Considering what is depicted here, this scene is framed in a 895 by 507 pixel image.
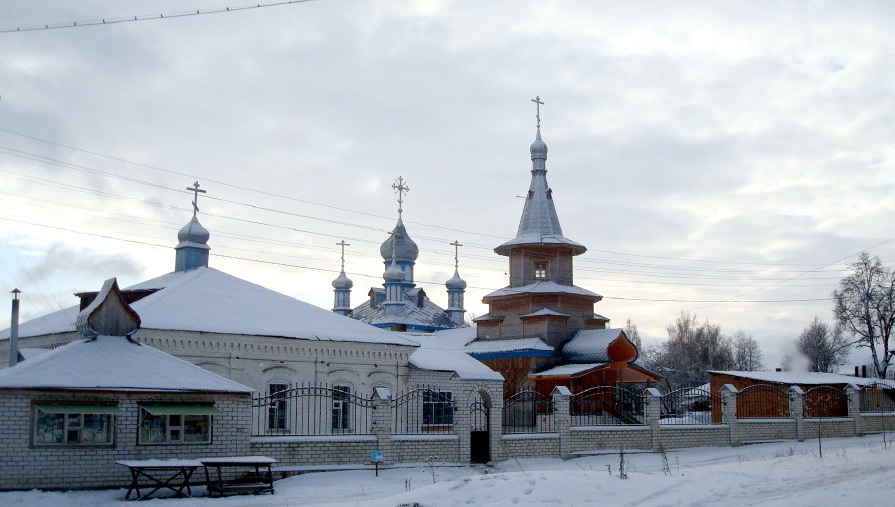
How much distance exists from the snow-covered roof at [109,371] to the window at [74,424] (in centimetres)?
37

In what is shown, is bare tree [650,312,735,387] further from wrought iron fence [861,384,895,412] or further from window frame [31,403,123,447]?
window frame [31,403,123,447]

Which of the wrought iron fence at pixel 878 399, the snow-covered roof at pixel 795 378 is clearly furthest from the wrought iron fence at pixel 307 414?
the wrought iron fence at pixel 878 399

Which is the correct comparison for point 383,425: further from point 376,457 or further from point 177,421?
point 177,421

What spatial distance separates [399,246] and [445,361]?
71.8ft

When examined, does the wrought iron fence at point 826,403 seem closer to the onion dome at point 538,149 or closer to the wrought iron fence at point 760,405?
the wrought iron fence at point 760,405

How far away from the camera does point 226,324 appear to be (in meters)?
23.8

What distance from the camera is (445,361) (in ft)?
100

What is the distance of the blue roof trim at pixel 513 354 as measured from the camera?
110 feet

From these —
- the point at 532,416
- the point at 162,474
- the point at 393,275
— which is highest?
the point at 393,275

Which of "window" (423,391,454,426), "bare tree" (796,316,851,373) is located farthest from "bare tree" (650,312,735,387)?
"window" (423,391,454,426)

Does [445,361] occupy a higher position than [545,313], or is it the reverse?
[545,313]

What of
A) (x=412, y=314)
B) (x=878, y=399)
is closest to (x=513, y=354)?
(x=878, y=399)

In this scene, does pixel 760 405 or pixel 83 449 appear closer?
pixel 83 449

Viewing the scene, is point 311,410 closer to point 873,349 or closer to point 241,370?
point 241,370
